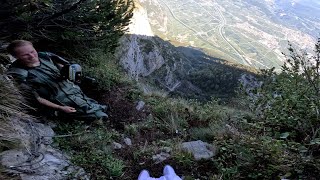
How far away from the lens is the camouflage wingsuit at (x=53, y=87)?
14.5 ft

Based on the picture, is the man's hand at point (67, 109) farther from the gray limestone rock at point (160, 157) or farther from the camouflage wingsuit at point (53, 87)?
the gray limestone rock at point (160, 157)

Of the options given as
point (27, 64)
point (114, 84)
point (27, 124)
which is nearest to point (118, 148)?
point (27, 124)

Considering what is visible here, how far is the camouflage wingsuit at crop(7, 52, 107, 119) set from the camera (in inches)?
174

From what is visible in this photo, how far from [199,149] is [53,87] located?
221cm

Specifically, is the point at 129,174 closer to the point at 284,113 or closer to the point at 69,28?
the point at 284,113

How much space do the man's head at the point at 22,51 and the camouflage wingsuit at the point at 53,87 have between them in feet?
0.36

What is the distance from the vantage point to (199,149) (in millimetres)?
3871

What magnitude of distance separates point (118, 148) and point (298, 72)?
2.44 meters

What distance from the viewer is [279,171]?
9.27ft

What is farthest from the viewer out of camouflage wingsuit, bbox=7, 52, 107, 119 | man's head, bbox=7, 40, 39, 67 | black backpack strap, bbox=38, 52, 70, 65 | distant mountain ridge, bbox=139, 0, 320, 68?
distant mountain ridge, bbox=139, 0, 320, 68

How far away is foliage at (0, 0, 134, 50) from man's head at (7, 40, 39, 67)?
2.23 ft

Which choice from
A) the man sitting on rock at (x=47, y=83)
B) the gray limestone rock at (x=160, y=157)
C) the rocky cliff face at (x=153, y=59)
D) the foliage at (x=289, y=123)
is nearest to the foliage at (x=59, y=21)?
the man sitting on rock at (x=47, y=83)

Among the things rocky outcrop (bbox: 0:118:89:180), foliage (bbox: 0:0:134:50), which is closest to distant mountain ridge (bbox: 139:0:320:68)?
foliage (bbox: 0:0:134:50)

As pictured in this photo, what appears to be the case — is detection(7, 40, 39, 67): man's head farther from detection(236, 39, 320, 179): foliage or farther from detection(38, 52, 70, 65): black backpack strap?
detection(236, 39, 320, 179): foliage
